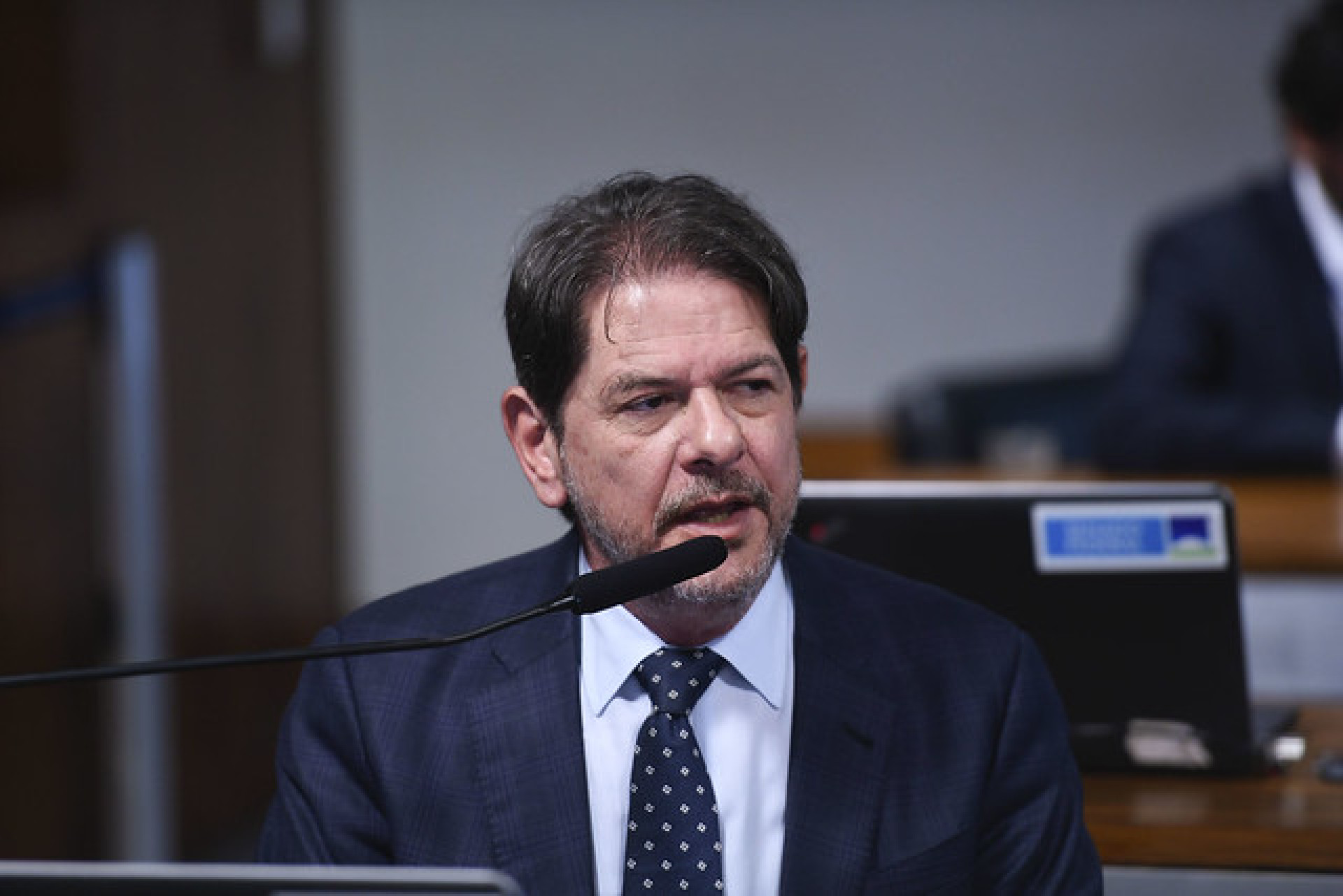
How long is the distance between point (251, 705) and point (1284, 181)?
2.61 metres

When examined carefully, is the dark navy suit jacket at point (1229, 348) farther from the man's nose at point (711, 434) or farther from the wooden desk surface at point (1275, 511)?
the man's nose at point (711, 434)

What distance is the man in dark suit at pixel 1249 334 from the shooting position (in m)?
3.18

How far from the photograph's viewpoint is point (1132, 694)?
182 cm

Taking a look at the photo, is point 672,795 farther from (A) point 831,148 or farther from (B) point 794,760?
(A) point 831,148

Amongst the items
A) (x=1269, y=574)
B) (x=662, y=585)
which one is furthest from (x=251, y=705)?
(x=662, y=585)

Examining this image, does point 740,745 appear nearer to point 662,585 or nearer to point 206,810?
point 662,585

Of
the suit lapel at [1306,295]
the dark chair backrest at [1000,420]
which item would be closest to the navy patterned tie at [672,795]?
the suit lapel at [1306,295]

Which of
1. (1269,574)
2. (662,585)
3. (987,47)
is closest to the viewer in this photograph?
(662,585)

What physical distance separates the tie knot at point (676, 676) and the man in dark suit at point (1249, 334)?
1.91 m

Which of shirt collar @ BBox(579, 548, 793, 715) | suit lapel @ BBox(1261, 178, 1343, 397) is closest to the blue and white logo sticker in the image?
shirt collar @ BBox(579, 548, 793, 715)

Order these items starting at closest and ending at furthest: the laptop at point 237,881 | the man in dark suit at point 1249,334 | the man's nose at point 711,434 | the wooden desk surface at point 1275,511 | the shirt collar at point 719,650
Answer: the laptop at point 237,881, the man's nose at point 711,434, the shirt collar at point 719,650, the wooden desk surface at point 1275,511, the man in dark suit at point 1249,334

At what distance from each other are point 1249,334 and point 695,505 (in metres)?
2.12

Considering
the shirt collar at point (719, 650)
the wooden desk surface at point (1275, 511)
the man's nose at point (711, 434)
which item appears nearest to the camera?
the man's nose at point (711, 434)

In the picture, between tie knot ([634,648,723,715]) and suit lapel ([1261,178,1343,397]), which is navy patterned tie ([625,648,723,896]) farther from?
suit lapel ([1261,178,1343,397])
